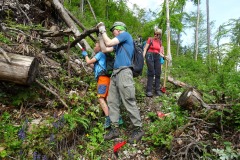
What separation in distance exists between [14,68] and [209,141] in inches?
138

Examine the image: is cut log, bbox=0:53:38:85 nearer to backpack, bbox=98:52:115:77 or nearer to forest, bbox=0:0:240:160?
forest, bbox=0:0:240:160

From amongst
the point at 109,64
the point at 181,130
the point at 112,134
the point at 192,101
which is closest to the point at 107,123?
the point at 112,134

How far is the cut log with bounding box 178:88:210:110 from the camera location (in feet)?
14.3

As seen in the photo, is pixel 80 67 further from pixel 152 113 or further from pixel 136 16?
pixel 136 16

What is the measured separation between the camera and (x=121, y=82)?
184 inches

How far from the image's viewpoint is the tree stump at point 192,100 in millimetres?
4371

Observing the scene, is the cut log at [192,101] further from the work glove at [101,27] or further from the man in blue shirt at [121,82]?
the work glove at [101,27]

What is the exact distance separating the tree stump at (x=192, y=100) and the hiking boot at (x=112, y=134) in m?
1.41

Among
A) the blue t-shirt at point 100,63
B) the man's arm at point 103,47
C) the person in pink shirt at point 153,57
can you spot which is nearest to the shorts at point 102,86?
the blue t-shirt at point 100,63

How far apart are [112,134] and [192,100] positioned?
1.67 metres

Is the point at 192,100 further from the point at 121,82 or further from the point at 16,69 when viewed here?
the point at 16,69

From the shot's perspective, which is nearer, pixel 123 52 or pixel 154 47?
pixel 123 52

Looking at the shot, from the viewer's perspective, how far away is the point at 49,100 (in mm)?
4672

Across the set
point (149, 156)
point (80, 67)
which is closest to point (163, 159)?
point (149, 156)
